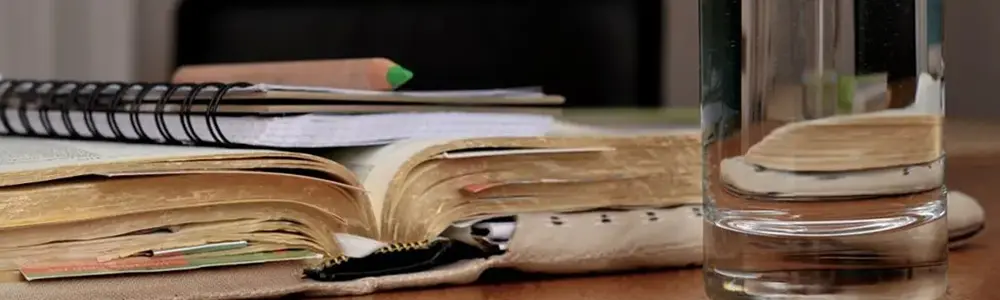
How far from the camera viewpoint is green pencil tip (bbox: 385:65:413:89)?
1.56 feet

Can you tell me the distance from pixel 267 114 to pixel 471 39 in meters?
1.01

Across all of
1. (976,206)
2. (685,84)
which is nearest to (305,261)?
(976,206)

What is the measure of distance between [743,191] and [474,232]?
0.37 feet

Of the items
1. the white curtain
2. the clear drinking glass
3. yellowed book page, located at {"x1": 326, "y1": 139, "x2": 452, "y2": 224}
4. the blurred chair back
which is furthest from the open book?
the white curtain

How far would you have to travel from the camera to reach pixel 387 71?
0.48 metres

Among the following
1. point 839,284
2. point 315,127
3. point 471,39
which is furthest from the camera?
point 471,39

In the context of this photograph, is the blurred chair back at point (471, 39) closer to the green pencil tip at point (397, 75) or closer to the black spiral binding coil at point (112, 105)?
the black spiral binding coil at point (112, 105)

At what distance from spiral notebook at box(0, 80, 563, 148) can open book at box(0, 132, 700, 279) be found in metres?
0.02

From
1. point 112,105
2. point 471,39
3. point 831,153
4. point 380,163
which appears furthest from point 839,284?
point 471,39

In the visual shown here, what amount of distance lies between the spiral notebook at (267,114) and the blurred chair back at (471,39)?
833 millimetres

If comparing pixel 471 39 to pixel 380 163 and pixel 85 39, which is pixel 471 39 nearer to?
pixel 85 39

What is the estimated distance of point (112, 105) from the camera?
1.62ft

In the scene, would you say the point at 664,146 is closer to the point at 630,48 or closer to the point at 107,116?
the point at 107,116

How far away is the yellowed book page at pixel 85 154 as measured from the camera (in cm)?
35
